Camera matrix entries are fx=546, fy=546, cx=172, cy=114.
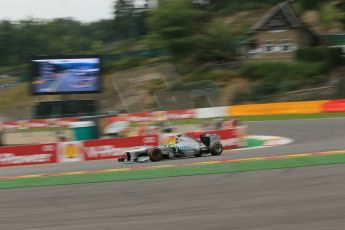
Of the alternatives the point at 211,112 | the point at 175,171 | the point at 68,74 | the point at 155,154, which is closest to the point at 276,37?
the point at 68,74

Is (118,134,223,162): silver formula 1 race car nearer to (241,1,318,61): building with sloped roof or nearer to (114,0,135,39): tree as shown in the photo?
(241,1,318,61): building with sloped roof

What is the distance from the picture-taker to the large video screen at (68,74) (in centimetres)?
2808

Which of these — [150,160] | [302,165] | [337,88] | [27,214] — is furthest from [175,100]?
[337,88]

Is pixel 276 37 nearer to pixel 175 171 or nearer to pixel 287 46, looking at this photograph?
pixel 287 46

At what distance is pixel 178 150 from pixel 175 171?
120 inches

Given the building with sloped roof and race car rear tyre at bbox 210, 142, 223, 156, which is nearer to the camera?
race car rear tyre at bbox 210, 142, 223, 156

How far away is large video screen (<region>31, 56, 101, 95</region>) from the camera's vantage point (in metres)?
28.1

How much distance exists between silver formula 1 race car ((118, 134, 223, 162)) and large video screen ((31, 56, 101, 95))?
1319cm

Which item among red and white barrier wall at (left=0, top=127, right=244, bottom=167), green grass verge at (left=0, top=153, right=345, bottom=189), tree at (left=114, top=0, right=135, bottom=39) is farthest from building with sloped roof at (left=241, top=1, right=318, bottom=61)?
tree at (left=114, top=0, right=135, bottom=39)

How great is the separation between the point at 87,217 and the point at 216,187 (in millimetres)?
2775

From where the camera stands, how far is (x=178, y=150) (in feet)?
49.9

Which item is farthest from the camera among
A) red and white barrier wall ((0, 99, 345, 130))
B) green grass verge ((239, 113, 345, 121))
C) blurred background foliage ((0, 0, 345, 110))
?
blurred background foliage ((0, 0, 345, 110))

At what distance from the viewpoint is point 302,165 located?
1181 cm

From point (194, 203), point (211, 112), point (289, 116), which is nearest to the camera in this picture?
point (194, 203)
